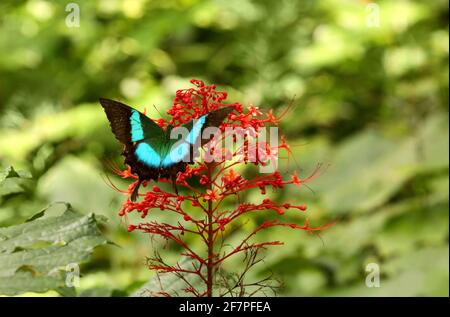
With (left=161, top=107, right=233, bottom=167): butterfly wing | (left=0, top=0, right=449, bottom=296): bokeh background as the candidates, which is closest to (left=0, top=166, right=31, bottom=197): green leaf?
(left=161, top=107, right=233, bottom=167): butterfly wing

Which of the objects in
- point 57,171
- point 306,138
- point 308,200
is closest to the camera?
point 57,171

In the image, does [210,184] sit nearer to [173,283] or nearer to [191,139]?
[191,139]

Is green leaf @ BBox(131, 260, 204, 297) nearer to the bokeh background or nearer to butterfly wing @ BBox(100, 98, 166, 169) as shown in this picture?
butterfly wing @ BBox(100, 98, 166, 169)
